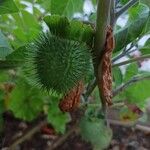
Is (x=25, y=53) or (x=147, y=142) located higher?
(x=25, y=53)

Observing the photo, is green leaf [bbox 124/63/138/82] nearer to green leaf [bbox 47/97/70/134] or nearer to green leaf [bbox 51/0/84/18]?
green leaf [bbox 47/97/70/134]

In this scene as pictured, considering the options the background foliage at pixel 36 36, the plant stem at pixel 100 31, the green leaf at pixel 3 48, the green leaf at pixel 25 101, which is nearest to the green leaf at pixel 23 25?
the background foliage at pixel 36 36

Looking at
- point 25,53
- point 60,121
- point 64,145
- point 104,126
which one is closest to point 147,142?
point 64,145

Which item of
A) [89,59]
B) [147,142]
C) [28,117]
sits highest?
[89,59]

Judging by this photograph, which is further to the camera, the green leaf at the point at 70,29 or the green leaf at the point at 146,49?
the green leaf at the point at 146,49

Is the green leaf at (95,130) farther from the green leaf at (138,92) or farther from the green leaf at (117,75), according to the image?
the green leaf at (117,75)

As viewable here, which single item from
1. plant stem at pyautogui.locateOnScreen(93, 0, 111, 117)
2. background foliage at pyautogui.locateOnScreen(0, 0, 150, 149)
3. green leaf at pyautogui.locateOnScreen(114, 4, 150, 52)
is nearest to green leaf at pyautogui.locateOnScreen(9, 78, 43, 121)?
background foliage at pyautogui.locateOnScreen(0, 0, 150, 149)

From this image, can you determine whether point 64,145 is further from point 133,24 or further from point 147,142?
point 133,24
